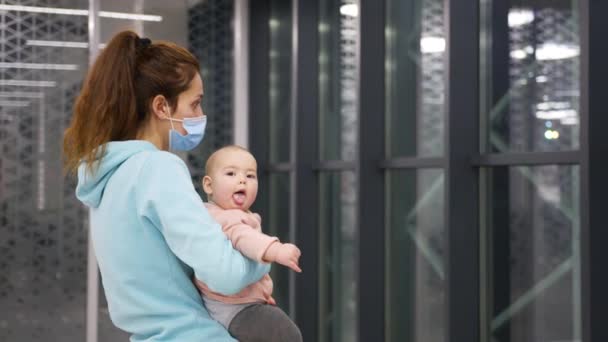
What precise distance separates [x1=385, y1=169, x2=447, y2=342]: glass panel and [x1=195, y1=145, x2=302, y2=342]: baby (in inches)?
63.6

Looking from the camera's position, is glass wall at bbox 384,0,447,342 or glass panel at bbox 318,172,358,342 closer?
glass wall at bbox 384,0,447,342

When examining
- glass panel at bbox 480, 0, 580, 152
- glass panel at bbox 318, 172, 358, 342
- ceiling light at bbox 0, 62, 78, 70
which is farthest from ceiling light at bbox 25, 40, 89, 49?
glass panel at bbox 480, 0, 580, 152

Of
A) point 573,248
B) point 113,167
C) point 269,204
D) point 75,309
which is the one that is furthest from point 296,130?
point 113,167

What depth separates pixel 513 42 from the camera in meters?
2.88

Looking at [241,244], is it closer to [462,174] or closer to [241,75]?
[462,174]

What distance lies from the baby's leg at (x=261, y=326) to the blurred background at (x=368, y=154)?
103cm

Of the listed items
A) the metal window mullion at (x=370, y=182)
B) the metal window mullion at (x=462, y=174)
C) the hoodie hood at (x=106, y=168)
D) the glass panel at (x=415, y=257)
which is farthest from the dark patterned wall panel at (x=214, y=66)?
the hoodie hood at (x=106, y=168)

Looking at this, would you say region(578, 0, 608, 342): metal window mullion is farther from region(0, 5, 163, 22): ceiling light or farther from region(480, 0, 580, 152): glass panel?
region(0, 5, 163, 22): ceiling light

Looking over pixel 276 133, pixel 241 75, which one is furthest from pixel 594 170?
pixel 241 75

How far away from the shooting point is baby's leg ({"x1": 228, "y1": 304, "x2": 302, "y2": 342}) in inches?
64.4

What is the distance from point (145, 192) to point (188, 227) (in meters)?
0.12

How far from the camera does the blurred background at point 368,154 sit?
2.72 m

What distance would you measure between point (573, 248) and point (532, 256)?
0.21 metres

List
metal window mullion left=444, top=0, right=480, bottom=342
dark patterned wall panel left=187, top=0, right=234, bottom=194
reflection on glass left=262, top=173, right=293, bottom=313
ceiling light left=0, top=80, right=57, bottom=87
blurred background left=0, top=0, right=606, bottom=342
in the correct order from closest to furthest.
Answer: blurred background left=0, top=0, right=606, bottom=342 < metal window mullion left=444, top=0, right=480, bottom=342 < ceiling light left=0, top=80, right=57, bottom=87 < reflection on glass left=262, top=173, right=293, bottom=313 < dark patterned wall panel left=187, top=0, right=234, bottom=194
